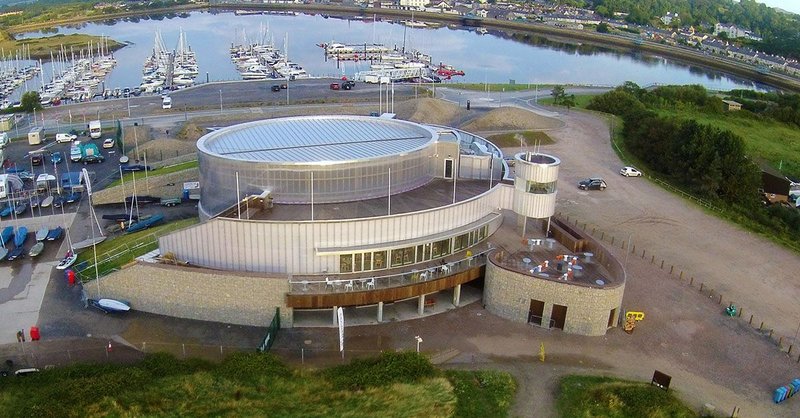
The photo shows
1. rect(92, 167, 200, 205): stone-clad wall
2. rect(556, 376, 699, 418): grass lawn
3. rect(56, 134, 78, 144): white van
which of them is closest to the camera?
rect(556, 376, 699, 418): grass lawn

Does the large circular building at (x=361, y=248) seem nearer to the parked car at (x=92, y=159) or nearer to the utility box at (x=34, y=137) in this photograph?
the parked car at (x=92, y=159)

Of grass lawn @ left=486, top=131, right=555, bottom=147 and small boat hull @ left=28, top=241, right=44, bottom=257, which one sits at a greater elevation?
grass lawn @ left=486, top=131, right=555, bottom=147

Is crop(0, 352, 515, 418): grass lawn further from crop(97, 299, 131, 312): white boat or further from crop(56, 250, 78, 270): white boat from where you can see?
crop(56, 250, 78, 270): white boat

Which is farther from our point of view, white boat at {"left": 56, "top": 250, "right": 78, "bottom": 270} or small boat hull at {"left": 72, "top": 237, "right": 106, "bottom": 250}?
small boat hull at {"left": 72, "top": 237, "right": 106, "bottom": 250}

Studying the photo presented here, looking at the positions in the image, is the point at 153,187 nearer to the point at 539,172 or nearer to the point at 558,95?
the point at 539,172

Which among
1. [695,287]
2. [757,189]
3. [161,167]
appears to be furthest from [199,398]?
[757,189]

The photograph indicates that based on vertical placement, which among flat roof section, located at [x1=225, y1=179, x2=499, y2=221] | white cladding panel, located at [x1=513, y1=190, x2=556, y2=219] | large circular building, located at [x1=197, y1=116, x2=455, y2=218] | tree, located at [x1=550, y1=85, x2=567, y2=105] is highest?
large circular building, located at [x1=197, y1=116, x2=455, y2=218]

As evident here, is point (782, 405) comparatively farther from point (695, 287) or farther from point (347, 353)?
point (347, 353)

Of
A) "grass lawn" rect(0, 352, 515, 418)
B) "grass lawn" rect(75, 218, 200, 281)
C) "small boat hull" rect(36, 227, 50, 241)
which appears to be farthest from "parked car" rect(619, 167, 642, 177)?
"small boat hull" rect(36, 227, 50, 241)

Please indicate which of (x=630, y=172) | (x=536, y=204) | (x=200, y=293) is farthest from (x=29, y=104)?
(x=630, y=172)
